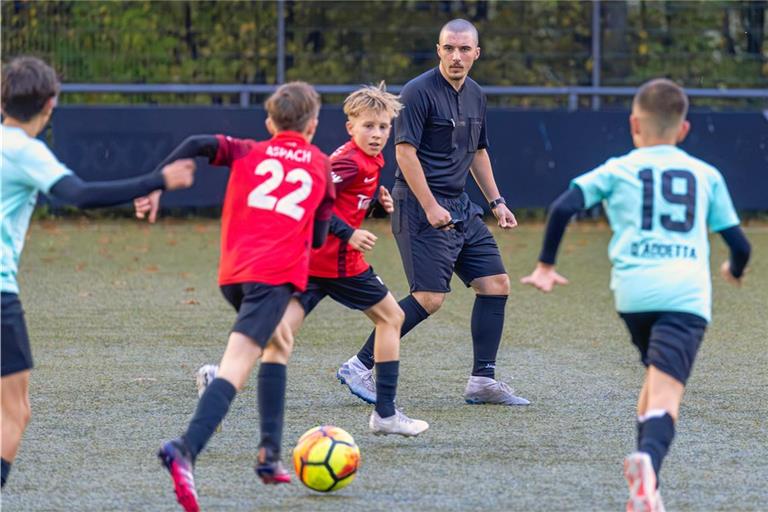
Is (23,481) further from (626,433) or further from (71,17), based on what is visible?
(71,17)

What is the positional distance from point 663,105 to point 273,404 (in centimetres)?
179

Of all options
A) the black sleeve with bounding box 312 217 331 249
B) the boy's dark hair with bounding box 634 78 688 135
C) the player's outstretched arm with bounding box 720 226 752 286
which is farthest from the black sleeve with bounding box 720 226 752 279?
the black sleeve with bounding box 312 217 331 249

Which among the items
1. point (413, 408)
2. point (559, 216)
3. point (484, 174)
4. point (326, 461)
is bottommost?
point (413, 408)

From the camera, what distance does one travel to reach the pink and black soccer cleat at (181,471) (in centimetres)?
454

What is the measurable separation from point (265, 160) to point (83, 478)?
4.73ft

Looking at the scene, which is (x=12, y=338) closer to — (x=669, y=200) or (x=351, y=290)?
(x=351, y=290)

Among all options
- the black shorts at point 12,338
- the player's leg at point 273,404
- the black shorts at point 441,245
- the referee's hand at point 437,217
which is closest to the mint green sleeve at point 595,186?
the player's leg at point 273,404

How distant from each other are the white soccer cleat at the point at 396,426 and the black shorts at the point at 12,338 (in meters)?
1.95

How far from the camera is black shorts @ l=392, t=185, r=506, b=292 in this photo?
707 cm

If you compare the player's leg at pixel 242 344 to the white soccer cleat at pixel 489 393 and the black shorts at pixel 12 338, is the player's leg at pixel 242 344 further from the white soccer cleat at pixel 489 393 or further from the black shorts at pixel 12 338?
the white soccer cleat at pixel 489 393

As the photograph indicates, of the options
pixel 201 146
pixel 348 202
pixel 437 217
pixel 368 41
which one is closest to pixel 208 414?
pixel 201 146

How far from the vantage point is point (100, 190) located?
4410 millimetres

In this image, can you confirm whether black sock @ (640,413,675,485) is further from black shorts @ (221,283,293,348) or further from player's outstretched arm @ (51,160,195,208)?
player's outstretched arm @ (51,160,195,208)

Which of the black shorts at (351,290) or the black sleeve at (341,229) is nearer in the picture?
the black sleeve at (341,229)
